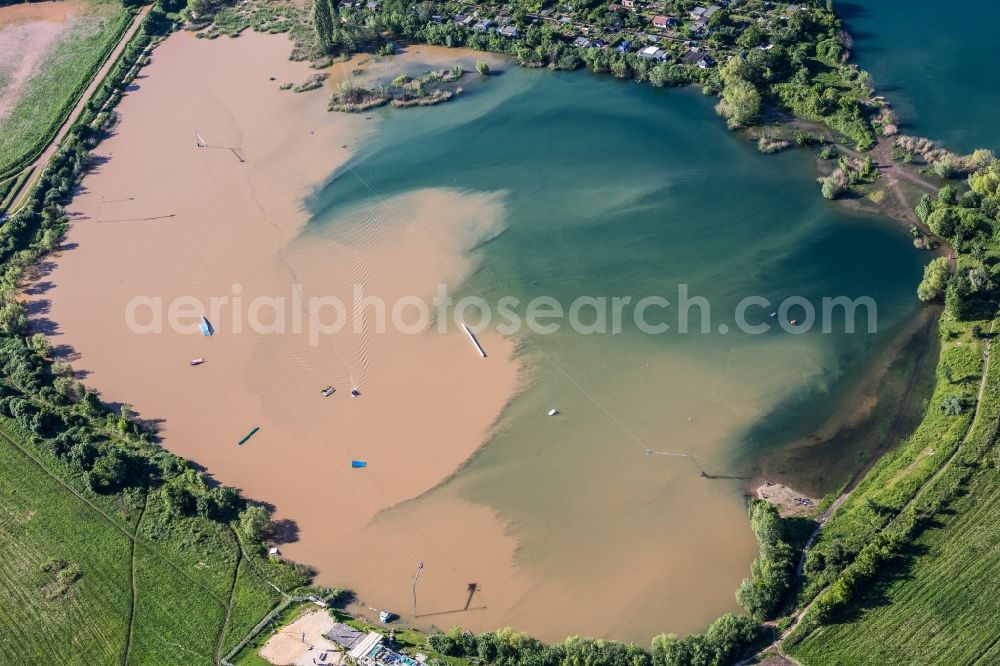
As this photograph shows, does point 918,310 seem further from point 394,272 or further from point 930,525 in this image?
point 394,272

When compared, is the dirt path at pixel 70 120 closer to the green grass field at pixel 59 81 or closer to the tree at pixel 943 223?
the green grass field at pixel 59 81

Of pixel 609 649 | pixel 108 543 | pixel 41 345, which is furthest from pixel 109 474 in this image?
pixel 609 649

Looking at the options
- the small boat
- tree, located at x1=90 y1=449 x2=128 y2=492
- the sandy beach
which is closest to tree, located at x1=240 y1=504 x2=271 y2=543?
the sandy beach

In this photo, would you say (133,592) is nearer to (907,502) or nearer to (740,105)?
(907,502)

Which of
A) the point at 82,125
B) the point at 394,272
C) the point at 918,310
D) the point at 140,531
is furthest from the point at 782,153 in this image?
the point at 82,125

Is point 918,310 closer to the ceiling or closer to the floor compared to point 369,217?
closer to the floor
